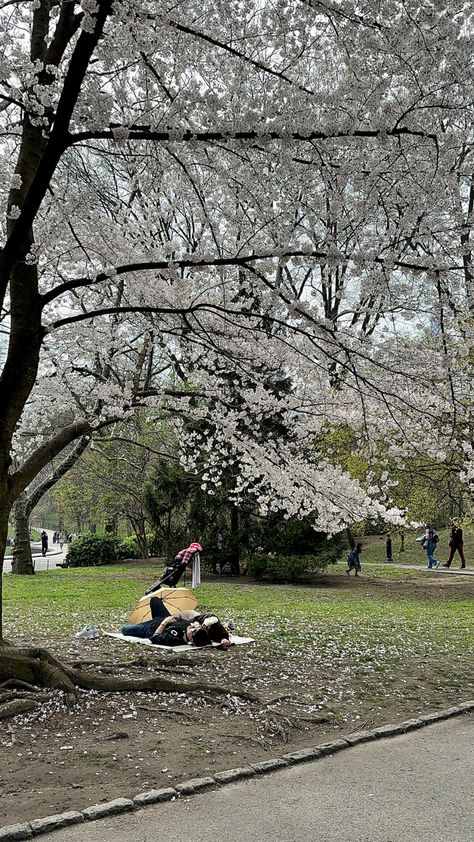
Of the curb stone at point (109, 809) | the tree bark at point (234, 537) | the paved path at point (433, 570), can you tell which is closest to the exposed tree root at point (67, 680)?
the curb stone at point (109, 809)

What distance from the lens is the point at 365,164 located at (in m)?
5.53

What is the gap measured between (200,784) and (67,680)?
222 centimetres

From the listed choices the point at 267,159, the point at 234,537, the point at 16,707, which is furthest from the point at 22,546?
the point at 267,159

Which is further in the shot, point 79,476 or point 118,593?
point 79,476

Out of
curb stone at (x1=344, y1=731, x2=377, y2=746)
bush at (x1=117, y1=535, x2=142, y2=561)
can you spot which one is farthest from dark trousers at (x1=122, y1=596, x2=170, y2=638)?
bush at (x1=117, y1=535, x2=142, y2=561)

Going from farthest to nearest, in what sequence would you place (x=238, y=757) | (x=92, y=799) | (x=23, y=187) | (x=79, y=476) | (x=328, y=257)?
(x=79, y=476) → (x=23, y=187) → (x=328, y=257) → (x=238, y=757) → (x=92, y=799)

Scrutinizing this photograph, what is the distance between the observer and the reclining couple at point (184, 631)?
26.3 ft

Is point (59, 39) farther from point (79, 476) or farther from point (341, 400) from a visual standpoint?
point (79, 476)

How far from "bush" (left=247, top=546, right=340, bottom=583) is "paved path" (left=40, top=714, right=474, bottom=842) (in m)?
14.0

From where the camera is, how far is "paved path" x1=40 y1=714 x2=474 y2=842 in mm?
3338

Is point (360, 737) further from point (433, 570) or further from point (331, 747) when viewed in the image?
point (433, 570)

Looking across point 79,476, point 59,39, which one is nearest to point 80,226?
point 59,39

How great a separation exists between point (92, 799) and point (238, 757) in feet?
3.63

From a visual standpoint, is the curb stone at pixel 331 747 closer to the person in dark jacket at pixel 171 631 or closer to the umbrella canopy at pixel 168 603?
the person in dark jacket at pixel 171 631
